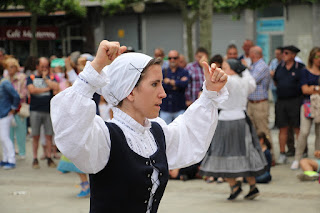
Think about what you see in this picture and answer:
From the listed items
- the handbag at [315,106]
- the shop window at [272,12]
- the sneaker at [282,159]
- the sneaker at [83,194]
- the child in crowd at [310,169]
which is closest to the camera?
the child in crowd at [310,169]

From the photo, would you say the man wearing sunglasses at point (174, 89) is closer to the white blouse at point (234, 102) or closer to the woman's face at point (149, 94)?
the white blouse at point (234, 102)

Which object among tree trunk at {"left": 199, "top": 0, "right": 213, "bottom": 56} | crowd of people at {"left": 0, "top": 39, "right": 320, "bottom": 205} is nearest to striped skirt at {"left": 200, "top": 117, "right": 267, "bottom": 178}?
crowd of people at {"left": 0, "top": 39, "right": 320, "bottom": 205}

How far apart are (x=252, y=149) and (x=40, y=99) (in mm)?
4221

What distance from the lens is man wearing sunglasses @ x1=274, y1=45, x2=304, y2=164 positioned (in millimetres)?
10016

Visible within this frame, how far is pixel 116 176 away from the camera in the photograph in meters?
2.85

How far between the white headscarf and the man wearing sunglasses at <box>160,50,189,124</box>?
7051mm

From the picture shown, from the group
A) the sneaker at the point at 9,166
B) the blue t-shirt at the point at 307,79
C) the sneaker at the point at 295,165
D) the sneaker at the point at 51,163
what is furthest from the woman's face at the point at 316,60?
the sneaker at the point at 9,166

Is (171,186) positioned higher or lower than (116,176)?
lower

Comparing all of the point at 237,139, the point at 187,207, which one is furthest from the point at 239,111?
the point at 187,207

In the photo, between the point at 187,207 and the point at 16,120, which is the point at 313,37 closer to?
the point at 16,120

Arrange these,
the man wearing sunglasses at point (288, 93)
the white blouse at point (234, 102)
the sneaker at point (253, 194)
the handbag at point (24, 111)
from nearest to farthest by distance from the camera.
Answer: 1. the sneaker at point (253, 194)
2. the white blouse at point (234, 102)
3. the man wearing sunglasses at point (288, 93)
4. the handbag at point (24, 111)

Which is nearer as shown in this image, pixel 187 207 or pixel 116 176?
pixel 116 176

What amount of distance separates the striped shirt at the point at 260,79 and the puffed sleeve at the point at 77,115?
780 cm

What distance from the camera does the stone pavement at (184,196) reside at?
712cm
